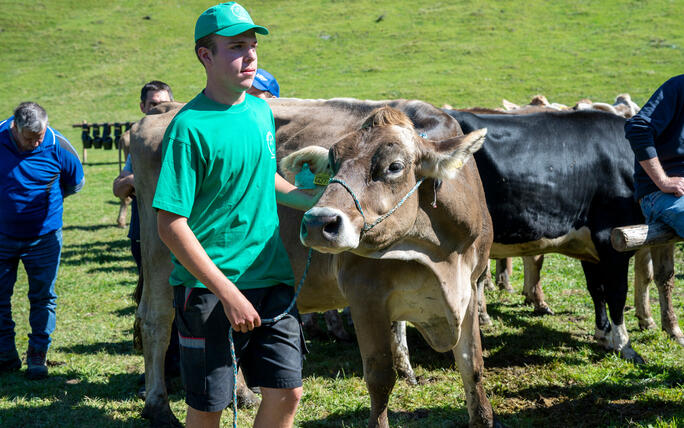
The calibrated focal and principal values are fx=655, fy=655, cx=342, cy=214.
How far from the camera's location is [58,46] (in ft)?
159

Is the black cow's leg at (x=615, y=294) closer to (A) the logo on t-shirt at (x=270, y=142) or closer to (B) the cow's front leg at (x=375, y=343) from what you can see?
(B) the cow's front leg at (x=375, y=343)

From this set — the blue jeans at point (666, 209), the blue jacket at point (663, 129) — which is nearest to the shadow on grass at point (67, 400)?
the blue jeans at point (666, 209)

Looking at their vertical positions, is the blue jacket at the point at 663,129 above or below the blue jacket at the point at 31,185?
above

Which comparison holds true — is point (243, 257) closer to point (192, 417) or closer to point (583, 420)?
point (192, 417)

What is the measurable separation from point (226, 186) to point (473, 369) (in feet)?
8.00

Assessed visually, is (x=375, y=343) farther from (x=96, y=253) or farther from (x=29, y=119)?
(x=96, y=253)

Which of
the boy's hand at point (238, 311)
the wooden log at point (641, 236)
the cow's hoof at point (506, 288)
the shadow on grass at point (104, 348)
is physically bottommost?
the cow's hoof at point (506, 288)

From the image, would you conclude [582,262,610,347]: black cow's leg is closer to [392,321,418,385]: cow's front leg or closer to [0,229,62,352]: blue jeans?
[392,321,418,385]: cow's front leg

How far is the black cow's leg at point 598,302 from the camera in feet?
20.3

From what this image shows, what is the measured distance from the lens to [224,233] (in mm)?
2895

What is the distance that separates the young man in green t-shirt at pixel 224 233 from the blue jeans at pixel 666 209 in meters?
2.77

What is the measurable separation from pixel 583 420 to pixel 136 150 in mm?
3891

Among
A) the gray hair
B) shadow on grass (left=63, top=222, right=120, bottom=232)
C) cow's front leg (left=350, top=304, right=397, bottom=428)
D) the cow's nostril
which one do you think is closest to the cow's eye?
the cow's nostril

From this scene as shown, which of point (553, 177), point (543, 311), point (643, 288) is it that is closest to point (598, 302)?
point (643, 288)
